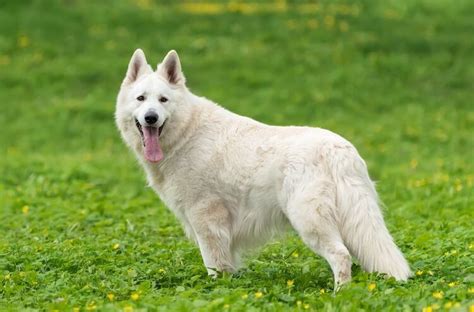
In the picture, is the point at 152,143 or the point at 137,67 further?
the point at 137,67

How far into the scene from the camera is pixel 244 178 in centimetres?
711

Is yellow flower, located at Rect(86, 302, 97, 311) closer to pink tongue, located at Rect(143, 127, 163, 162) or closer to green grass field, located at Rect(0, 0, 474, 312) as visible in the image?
green grass field, located at Rect(0, 0, 474, 312)

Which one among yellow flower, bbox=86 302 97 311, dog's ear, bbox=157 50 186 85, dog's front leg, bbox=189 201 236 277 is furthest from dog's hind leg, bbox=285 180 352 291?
dog's ear, bbox=157 50 186 85

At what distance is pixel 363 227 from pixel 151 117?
210cm

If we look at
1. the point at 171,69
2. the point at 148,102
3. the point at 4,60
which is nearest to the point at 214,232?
the point at 148,102

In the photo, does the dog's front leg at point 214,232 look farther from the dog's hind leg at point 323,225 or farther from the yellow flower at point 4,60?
the yellow flower at point 4,60

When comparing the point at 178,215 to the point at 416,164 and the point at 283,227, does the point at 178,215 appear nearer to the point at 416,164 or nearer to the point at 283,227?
the point at 283,227

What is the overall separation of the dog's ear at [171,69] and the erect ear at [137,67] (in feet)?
0.48

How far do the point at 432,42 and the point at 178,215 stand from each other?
1457cm

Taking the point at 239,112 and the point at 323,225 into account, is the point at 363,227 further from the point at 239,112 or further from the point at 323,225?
the point at 239,112

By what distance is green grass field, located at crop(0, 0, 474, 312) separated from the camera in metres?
6.58

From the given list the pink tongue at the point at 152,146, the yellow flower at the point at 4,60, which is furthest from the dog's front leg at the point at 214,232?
the yellow flower at the point at 4,60

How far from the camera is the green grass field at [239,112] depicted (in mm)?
6578

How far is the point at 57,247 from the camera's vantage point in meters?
8.16
